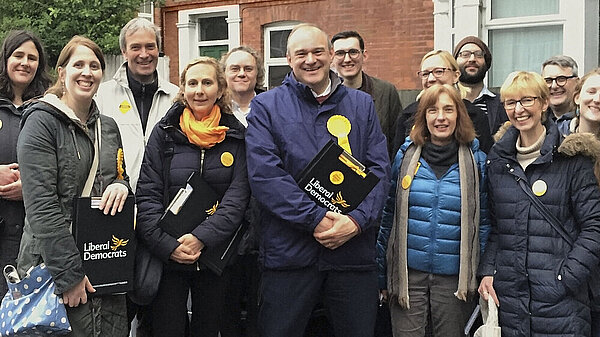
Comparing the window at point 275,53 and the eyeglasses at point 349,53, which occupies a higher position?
the window at point 275,53

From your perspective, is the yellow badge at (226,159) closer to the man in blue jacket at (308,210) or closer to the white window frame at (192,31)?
the man in blue jacket at (308,210)

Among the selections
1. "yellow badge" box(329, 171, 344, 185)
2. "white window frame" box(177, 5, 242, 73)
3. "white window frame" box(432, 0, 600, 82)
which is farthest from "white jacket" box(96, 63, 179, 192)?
"white window frame" box(177, 5, 242, 73)

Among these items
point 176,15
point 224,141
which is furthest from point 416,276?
point 176,15

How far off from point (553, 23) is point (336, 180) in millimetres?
5433

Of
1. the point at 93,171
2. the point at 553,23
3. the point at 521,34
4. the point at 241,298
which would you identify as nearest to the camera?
the point at 93,171

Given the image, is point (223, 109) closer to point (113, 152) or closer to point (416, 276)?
point (113, 152)

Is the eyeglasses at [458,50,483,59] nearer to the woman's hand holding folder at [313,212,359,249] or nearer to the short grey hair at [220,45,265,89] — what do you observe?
the short grey hair at [220,45,265,89]

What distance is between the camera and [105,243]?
3.70 metres

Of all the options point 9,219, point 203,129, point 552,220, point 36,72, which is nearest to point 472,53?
point 552,220

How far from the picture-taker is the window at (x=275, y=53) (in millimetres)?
12125

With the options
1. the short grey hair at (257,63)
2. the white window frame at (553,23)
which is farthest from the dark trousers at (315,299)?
the white window frame at (553,23)

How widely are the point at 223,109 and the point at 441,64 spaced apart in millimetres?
1633

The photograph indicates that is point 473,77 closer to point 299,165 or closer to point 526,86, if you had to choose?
point 526,86

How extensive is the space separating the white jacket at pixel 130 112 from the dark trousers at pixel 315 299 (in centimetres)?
121
